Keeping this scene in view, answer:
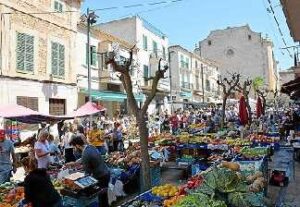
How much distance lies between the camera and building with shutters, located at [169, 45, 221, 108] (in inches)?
2029

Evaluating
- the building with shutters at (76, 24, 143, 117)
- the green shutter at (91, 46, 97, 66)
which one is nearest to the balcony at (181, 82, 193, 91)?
the building with shutters at (76, 24, 143, 117)

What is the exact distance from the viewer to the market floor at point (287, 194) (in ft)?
27.9

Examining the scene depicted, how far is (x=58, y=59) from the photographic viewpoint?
22.6 metres

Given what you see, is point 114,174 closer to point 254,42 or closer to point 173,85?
point 173,85

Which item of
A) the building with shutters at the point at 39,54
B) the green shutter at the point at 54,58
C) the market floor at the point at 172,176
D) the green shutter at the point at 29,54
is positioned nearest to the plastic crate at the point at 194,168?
the market floor at the point at 172,176

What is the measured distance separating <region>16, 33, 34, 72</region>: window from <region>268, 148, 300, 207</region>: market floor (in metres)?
14.0

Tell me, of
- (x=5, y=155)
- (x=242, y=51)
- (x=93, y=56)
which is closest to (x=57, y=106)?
(x=93, y=56)

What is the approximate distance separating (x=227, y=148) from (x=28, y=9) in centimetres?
1295

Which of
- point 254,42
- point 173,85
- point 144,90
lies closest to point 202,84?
point 173,85

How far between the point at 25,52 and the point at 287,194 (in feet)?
49.0

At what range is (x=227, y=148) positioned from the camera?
1310 cm

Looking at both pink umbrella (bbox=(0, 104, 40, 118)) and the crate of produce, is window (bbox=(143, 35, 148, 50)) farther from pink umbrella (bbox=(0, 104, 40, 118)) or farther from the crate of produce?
pink umbrella (bbox=(0, 104, 40, 118))

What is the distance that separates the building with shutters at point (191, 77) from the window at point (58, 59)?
2193 centimetres

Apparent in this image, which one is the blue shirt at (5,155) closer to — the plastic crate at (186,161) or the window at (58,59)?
the plastic crate at (186,161)
